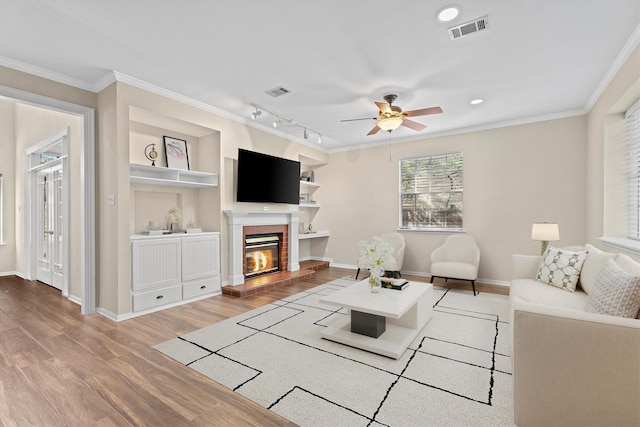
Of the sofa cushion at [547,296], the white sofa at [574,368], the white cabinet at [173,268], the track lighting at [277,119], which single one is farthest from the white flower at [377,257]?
the track lighting at [277,119]

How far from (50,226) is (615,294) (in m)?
7.25

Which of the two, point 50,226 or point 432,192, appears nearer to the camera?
point 50,226

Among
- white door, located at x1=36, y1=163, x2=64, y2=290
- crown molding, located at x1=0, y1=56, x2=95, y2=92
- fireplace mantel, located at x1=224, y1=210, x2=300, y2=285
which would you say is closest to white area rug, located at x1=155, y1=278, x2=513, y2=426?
fireplace mantel, located at x1=224, y1=210, x2=300, y2=285

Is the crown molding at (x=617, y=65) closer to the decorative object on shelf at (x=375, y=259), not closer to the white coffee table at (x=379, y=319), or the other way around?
the decorative object on shelf at (x=375, y=259)

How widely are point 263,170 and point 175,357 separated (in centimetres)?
330

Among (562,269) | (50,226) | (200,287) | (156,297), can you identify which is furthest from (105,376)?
(50,226)

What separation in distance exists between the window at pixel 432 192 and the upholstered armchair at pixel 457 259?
426 mm

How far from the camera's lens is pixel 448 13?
2.36m

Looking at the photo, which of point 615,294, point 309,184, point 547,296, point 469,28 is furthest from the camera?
point 309,184

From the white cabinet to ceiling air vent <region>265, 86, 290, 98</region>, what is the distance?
2.17 metres

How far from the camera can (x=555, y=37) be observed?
2.67 metres

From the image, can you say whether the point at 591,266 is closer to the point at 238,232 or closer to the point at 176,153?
the point at 238,232

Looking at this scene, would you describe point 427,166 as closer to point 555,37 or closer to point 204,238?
point 555,37

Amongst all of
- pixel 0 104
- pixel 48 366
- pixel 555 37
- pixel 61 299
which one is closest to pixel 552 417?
pixel 555 37
